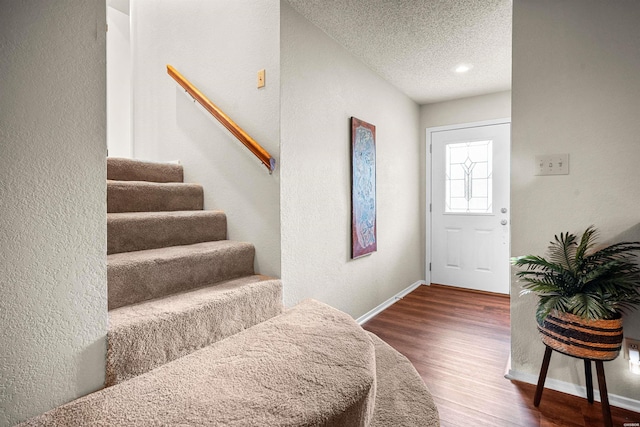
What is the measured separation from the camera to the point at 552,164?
188cm

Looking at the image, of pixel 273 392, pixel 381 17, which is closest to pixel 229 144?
pixel 381 17

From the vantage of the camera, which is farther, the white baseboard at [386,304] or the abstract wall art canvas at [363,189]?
the white baseboard at [386,304]

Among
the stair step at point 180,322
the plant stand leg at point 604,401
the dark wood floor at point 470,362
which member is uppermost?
the stair step at point 180,322

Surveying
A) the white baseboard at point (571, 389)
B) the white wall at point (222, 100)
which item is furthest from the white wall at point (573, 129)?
the white wall at point (222, 100)

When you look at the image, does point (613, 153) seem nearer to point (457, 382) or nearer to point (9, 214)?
point (457, 382)

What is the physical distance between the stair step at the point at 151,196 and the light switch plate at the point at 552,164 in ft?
7.56

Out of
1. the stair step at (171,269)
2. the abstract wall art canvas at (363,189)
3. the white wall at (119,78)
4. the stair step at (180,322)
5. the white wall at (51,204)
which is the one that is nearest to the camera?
the white wall at (51,204)

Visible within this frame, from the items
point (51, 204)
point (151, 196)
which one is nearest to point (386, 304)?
point (151, 196)

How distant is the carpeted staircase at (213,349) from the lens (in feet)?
3.25

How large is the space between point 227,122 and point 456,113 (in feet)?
10.2

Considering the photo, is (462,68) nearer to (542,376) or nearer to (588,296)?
(588,296)

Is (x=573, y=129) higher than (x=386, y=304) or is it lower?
higher

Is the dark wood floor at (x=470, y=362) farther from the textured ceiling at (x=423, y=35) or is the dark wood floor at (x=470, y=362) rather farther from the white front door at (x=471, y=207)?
the textured ceiling at (x=423, y=35)

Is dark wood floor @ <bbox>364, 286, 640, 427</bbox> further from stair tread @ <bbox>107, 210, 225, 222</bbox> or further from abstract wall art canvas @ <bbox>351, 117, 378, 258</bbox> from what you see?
stair tread @ <bbox>107, 210, 225, 222</bbox>
